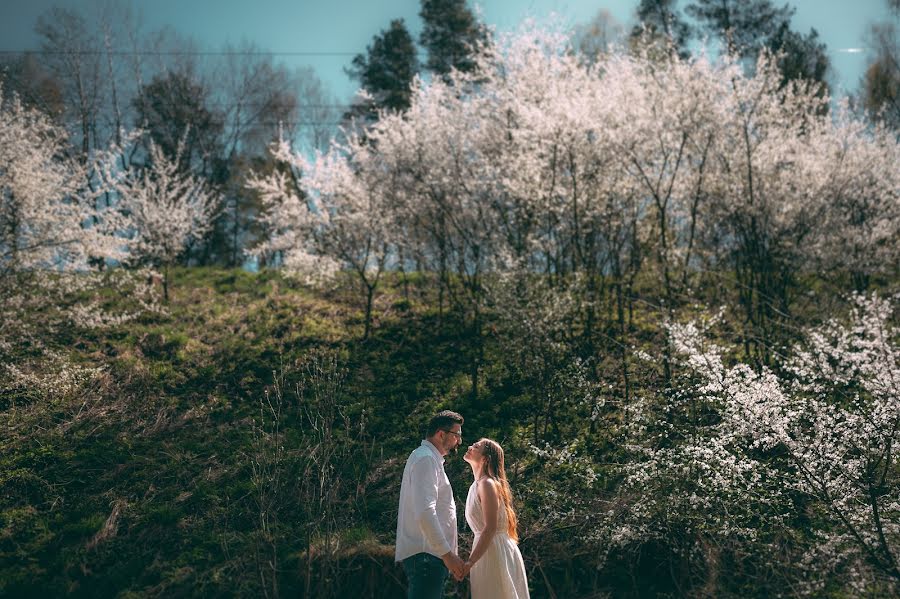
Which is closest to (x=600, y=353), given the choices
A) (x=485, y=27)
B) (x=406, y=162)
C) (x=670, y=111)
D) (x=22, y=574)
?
(x=670, y=111)

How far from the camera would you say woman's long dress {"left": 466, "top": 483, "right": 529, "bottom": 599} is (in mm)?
4223

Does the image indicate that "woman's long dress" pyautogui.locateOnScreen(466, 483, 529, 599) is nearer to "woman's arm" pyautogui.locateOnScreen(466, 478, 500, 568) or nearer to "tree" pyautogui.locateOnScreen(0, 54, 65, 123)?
"woman's arm" pyautogui.locateOnScreen(466, 478, 500, 568)

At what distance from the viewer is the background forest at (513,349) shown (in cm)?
651

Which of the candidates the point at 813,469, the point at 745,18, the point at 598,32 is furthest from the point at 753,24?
the point at 813,469

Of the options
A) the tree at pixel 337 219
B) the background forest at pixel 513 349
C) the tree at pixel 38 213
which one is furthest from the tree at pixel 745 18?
the tree at pixel 38 213

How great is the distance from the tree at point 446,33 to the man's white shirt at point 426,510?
22.9 metres

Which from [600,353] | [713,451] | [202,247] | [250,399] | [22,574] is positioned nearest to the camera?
[713,451]

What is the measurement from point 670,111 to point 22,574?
41.2 ft

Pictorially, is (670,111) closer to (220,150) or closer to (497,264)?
(497,264)

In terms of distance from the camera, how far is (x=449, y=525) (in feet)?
13.8

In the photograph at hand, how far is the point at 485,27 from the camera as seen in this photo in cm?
1475

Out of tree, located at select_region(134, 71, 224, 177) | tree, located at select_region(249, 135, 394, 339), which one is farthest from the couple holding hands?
tree, located at select_region(134, 71, 224, 177)

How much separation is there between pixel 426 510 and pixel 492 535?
19.6 inches

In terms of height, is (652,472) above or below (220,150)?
below
